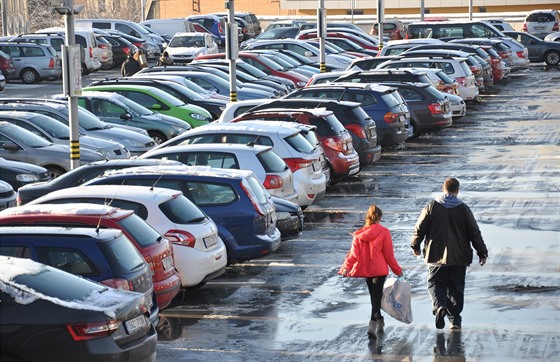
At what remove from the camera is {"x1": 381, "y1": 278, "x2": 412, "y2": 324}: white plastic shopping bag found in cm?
1398

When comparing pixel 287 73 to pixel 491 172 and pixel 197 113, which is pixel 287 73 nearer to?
pixel 197 113

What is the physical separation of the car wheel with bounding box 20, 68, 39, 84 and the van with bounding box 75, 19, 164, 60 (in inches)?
414

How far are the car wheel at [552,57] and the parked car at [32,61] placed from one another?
19475 mm

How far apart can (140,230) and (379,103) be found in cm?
1489

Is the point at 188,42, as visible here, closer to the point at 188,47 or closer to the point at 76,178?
the point at 188,47

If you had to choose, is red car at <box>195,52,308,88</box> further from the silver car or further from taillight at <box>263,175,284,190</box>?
taillight at <box>263,175,284,190</box>

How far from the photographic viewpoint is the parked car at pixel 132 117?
29.2 meters

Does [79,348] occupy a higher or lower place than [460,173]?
higher

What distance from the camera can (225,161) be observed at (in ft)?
63.5

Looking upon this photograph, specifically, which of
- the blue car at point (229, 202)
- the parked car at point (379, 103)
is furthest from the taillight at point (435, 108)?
the blue car at point (229, 202)

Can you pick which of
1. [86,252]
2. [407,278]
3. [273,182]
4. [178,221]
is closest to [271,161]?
[273,182]

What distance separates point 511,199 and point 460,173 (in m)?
3.36

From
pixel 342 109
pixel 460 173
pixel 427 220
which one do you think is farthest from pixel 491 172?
pixel 427 220

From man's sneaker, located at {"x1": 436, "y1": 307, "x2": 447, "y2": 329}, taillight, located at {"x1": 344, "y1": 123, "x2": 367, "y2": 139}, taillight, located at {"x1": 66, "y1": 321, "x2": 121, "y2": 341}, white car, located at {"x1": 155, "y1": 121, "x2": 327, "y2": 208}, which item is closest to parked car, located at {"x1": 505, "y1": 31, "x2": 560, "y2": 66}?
taillight, located at {"x1": 344, "y1": 123, "x2": 367, "y2": 139}
